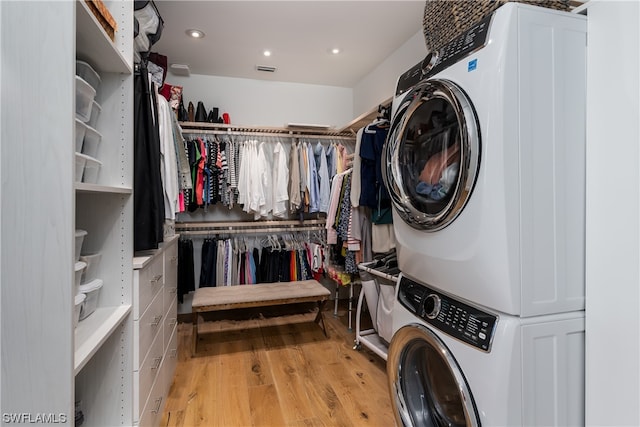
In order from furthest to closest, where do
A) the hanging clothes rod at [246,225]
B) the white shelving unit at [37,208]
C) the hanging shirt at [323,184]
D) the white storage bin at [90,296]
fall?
the hanging shirt at [323,184] → the hanging clothes rod at [246,225] → the white storage bin at [90,296] → the white shelving unit at [37,208]

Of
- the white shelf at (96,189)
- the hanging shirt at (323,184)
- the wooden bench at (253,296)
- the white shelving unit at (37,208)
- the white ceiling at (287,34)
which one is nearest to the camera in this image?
the white shelving unit at (37,208)

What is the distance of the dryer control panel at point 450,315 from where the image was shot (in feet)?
2.89

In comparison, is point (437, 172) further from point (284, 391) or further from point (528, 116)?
point (284, 391)

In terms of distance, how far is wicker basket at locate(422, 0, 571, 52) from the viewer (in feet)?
3.16

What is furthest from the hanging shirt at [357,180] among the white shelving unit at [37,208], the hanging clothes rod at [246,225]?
the white shelving unit at [37,208]

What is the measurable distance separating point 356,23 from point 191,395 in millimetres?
2791

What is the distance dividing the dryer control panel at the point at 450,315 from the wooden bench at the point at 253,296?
1400 millimetres

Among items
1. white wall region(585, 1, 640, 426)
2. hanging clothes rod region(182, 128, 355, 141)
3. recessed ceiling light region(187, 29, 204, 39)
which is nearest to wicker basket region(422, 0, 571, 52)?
white wall region(585, 1, 640, 426)

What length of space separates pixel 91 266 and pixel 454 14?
163 centimetres

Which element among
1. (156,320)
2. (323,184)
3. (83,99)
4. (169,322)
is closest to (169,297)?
(169,322)

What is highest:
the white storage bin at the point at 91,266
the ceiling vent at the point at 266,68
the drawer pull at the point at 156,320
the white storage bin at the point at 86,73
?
the ceiling vent at the point at 266,68

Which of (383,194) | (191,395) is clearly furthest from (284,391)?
(383,194)

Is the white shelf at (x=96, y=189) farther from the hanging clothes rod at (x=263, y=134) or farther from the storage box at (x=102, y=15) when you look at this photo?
the hanging clothes rod at (x=263, y=134)

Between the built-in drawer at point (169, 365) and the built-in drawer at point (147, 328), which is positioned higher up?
the built-in drawer at point (147, 328)
